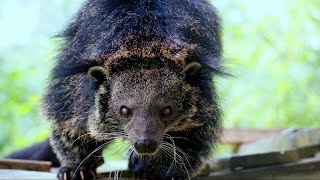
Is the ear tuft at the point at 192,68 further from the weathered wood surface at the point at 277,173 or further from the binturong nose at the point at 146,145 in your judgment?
the weathered wood surface at the point at 277,173

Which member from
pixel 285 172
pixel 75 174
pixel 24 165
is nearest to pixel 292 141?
pixel 285 172

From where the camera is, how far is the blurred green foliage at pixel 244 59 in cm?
690

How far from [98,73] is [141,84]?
0.30 m

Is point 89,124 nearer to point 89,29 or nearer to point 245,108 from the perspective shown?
point 89,29

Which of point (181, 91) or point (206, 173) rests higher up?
point (181, 91)

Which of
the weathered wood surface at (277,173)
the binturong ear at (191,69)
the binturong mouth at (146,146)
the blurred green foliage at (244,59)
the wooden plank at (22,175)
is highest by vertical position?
the binturong ear at (191,69)

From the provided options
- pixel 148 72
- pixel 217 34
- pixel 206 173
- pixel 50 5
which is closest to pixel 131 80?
pixel 148 72

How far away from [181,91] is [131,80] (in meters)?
0.30

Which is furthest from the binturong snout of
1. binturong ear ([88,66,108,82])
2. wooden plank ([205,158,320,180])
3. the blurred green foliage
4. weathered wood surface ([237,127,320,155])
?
the blurred green foliage

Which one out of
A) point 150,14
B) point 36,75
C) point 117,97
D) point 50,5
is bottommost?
point 36,75

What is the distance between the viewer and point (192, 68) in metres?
3.13

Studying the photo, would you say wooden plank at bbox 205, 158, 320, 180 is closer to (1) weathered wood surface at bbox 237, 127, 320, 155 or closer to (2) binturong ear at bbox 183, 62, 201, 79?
(1) weathered wood surface at bbox 237, 127, 320, 155

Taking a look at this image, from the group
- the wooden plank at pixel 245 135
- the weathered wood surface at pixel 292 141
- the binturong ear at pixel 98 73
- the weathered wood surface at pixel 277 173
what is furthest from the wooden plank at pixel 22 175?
the wooden plank at pixel 245 135

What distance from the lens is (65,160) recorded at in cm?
363
